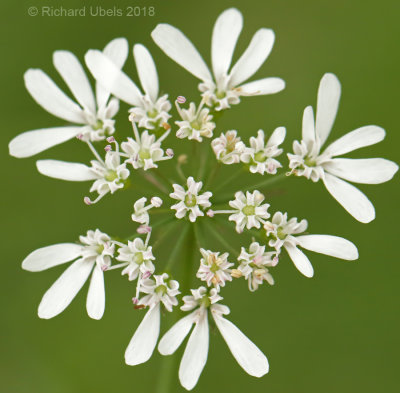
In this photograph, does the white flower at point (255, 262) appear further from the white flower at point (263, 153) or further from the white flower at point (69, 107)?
the white flower at point (69, 107)

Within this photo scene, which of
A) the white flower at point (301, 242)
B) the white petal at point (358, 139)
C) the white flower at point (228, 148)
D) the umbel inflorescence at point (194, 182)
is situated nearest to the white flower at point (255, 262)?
the umbel inflorescence at point (194, 182)

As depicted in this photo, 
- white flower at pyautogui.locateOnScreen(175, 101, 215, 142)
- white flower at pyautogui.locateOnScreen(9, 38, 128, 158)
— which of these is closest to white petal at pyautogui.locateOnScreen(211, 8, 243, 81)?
white flower at pyautogui.locateOnScreen(175, 101, 215, 142)

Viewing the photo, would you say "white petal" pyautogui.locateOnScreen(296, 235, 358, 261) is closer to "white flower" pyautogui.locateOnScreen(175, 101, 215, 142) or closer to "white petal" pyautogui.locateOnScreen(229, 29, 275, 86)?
"white flower" pyautogui.locateOnScreen(175, 101, 215, 142)

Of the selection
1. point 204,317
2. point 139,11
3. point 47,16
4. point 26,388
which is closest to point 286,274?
point 204,317

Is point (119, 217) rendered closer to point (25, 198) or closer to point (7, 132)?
point (25, 198)

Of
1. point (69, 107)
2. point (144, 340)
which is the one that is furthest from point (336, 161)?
point (69, 107)

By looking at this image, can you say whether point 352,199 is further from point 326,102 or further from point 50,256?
point 50,256
